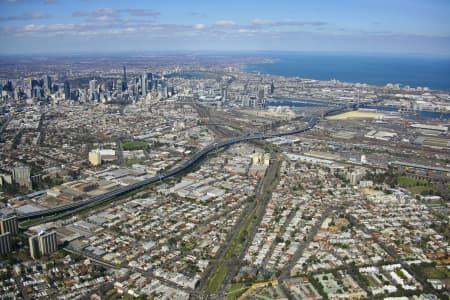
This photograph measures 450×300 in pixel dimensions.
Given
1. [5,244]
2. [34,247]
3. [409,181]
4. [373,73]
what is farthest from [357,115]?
[373,73]

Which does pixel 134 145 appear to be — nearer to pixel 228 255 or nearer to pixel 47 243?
pixel 47 243

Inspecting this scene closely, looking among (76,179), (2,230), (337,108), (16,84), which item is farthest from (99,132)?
(16,84)

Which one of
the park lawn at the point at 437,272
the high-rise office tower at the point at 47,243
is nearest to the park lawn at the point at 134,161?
the high-rise office tower at the point at 47,243

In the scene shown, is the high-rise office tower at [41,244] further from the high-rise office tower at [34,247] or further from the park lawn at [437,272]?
the park lawn at [437,272]

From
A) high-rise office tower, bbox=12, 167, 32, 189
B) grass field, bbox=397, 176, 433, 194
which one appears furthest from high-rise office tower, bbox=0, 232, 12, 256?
grass field, bbox=397, 176, 433, 194

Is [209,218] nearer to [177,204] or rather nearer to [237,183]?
[177,204]

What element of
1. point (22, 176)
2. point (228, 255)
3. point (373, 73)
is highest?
point (373, 73)

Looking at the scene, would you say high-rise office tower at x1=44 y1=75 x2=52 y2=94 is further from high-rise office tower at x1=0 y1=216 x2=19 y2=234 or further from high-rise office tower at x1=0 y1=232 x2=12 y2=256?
high-rise office tower at x1=0 y1=232 x2=12 y2=256
